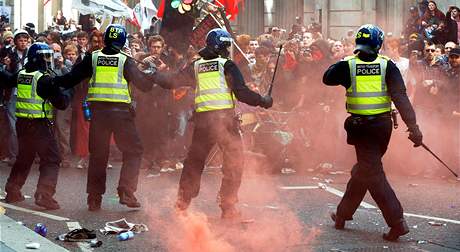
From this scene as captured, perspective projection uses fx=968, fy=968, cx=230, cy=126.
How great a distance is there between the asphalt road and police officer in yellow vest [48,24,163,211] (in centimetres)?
25

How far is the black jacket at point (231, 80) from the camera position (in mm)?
8719

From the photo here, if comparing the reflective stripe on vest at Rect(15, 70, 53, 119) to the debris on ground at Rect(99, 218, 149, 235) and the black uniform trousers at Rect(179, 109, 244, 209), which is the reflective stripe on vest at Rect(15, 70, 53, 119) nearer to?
the black uniform trousers at Rect(179, 109, 244, 209)

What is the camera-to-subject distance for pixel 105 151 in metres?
9.41

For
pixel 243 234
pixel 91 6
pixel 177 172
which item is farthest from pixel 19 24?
pixel 243 234

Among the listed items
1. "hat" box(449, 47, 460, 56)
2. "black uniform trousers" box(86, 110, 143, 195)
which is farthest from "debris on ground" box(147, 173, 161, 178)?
"hat" box(449, 47, 460, 56)

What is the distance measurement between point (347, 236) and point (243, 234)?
871 mm

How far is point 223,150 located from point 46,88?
76.3 inches

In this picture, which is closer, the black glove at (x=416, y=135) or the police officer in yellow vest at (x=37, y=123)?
the black glove at (x=416, y=135)

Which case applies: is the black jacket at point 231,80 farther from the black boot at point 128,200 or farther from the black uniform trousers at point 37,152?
the black uniform trousers at point 37,152

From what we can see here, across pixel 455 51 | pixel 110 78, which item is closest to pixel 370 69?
pixel 110 78

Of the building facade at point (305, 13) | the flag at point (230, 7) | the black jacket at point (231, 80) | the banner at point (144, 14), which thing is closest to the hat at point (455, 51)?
the flag at point (230, 7)

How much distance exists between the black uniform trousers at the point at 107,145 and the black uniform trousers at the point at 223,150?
76 cm

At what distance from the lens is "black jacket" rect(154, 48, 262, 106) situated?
8.72 meters

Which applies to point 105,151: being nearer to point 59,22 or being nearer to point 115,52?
point 115,52
